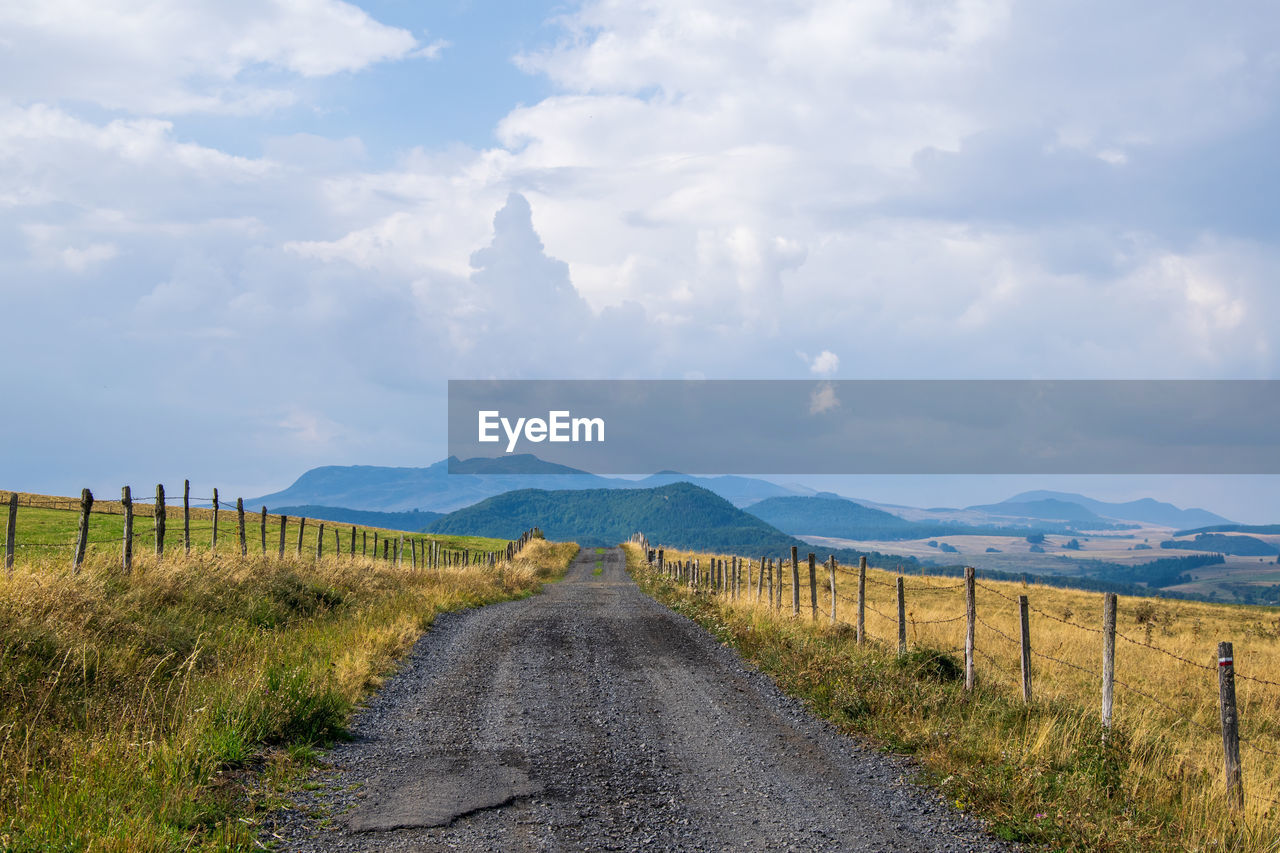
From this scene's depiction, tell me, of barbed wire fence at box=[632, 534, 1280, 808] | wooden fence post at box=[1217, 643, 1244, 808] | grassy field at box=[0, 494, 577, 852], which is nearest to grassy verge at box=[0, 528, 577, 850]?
grassy field at box=[0, 494, 577, 852]

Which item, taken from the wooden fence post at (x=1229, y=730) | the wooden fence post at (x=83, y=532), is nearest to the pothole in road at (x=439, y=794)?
the wooden fence post at (x=1229, y=730)

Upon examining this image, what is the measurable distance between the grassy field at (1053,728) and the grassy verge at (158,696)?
22.0ft

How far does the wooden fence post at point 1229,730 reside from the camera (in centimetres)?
756

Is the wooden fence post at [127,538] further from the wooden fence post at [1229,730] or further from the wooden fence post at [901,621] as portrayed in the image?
the wooden fence post at [1229,730]

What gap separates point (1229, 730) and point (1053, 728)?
6.55 ft

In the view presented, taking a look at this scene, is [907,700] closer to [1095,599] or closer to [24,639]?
[24,639]

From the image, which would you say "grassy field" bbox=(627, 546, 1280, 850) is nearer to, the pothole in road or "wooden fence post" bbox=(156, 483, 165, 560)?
the pothole in road

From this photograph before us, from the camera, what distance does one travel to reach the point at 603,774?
27.4 ft

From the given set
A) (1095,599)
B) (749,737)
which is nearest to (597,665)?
(749,737)

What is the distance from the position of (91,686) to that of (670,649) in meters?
10.6

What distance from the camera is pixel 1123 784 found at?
26.6ft

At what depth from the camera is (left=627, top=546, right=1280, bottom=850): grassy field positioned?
23.3 feet

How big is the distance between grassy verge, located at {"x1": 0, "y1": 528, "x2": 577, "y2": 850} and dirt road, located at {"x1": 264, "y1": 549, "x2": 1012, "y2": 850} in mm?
661

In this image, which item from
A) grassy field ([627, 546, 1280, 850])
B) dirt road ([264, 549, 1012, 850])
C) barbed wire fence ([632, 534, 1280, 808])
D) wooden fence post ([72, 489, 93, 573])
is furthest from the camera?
wooden fence post ([72, 489, 93, 573])
